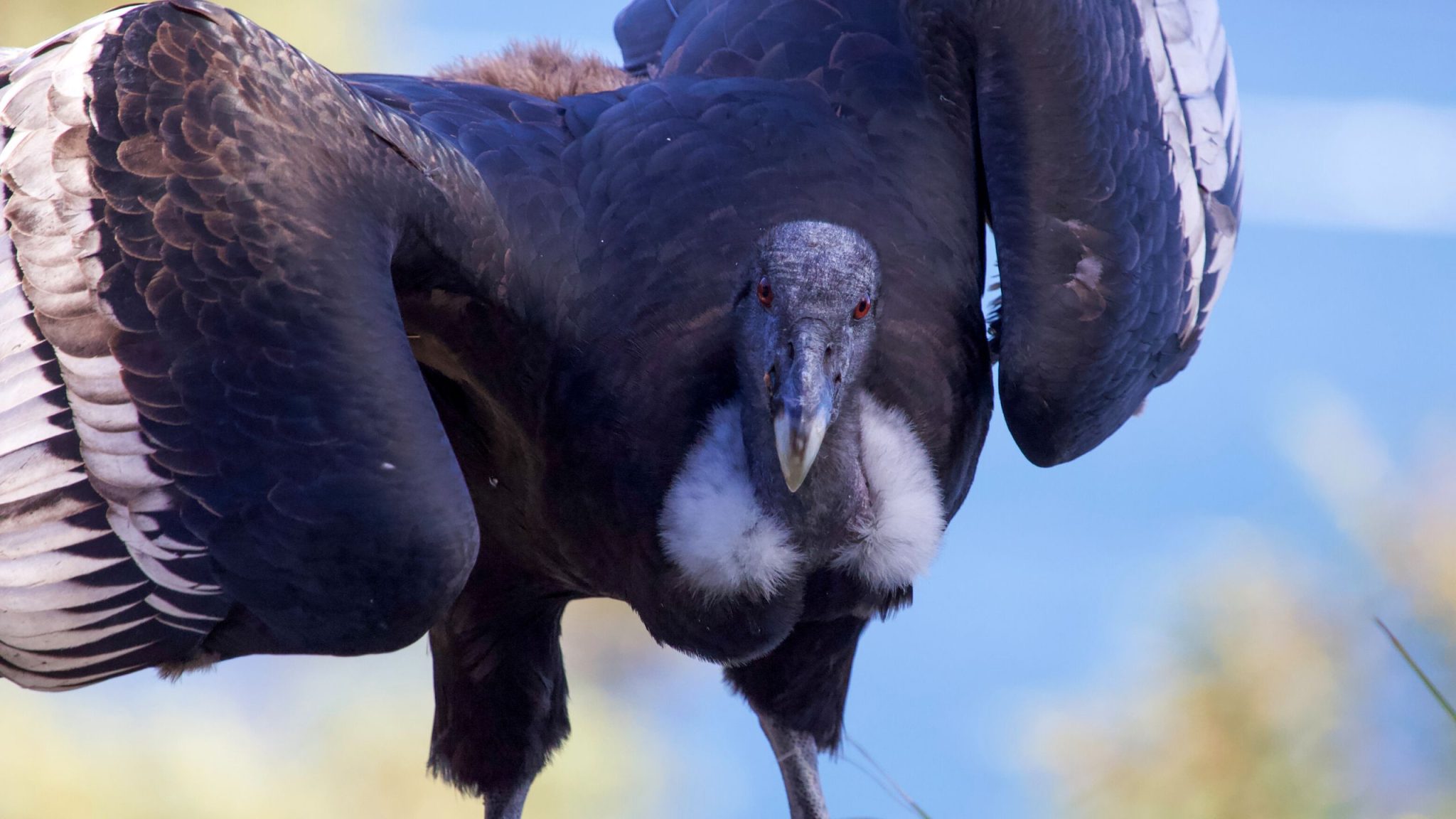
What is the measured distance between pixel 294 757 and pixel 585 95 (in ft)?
13.3

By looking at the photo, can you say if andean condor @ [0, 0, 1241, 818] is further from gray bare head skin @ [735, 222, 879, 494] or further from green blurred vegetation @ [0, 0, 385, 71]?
green blurred vegetation @ [0, 0, 385, 71]

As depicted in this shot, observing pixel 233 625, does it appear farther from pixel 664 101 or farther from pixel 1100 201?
pixel 1100 201

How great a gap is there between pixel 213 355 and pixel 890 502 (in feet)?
4.55

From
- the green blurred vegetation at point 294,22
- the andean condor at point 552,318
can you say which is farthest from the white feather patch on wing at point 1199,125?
the green blurred vegetation at point 294,22

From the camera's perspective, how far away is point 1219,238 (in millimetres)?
4410

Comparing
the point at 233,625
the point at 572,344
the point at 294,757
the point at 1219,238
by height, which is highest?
the point at 572,344

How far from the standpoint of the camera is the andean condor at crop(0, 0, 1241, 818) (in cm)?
300

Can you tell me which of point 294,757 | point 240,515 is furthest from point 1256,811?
point 294,757

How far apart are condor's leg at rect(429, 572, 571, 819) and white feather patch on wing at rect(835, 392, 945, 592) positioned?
109 centimetres

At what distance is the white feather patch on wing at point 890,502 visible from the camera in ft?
10.8

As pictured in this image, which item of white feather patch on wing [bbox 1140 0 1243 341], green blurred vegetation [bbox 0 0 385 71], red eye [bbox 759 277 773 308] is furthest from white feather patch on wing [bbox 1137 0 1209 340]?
green blurred vegetation [bbox 0 0 385 71]

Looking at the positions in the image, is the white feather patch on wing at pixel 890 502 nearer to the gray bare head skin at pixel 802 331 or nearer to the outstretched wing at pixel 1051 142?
the gray bare head skin at pixel 802 331

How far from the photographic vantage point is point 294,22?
279 inches

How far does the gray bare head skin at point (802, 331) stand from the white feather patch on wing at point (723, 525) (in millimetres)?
49
